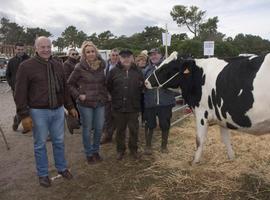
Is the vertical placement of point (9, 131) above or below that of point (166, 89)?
below

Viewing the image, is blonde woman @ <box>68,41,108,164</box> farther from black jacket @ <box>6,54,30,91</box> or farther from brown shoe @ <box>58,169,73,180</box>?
black jacket @ <box>6,54,30,91</box>

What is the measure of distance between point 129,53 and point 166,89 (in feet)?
2.81

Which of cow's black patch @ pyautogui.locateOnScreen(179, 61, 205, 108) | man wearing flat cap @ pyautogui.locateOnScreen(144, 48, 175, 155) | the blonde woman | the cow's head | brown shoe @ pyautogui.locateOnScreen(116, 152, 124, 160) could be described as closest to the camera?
cow's black patch @ pyautogui.locateOnScreen(179, 61, 205, 108)

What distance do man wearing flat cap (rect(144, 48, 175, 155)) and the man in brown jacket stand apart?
1725 millimetres

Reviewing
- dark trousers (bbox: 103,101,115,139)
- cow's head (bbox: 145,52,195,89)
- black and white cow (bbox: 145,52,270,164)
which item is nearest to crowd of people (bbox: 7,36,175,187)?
cow's head (bbox: 145,52,195,89)

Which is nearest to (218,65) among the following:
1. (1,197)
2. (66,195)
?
(66,195)

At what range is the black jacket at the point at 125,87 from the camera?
5723 mm

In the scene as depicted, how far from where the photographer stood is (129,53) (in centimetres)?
571

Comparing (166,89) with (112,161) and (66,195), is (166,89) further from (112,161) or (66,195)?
(66,195)

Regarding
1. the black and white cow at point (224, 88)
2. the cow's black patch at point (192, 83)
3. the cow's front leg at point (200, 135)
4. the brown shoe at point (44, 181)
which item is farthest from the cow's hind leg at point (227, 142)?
the brown shoe at point (44, 181)

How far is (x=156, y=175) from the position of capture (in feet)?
17.2

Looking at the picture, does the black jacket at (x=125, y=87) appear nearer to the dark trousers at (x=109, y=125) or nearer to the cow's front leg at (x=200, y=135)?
the cow's front leg at (x=200, y=135)

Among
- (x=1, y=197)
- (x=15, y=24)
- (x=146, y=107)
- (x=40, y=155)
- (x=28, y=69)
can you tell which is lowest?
(x=1, y=197)

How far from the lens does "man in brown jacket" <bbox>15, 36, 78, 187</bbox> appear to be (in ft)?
15.2
